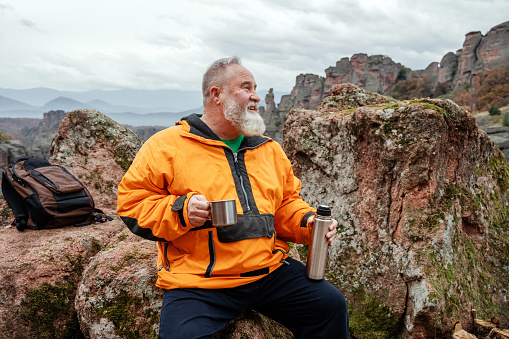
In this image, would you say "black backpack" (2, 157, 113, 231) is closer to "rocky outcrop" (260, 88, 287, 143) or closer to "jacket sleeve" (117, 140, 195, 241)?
"jacket sleeve" (117, 140, 195, 241)

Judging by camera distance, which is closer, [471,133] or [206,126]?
[206,126]

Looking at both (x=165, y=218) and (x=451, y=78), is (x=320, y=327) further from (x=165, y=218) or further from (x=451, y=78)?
(x=451, y=78)

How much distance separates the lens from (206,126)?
3.27 metres

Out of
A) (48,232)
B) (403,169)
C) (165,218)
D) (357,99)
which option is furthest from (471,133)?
(48,232)

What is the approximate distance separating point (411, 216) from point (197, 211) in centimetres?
332

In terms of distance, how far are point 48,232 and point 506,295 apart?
690 centimetres

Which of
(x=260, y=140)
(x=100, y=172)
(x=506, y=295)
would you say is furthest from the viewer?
(x=100, y=172)

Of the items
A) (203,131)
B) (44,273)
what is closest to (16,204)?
(44,273)

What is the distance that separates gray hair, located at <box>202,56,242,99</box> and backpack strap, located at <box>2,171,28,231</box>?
11.7 ft

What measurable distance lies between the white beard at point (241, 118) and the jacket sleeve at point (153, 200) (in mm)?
670

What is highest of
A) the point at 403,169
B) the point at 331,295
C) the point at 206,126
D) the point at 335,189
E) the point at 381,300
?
the point at 206,126

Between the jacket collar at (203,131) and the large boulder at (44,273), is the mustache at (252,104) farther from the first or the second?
the large boulder at (44,273)

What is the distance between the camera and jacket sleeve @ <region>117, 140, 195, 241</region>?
2.71 metres

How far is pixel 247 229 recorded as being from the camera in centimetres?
296
